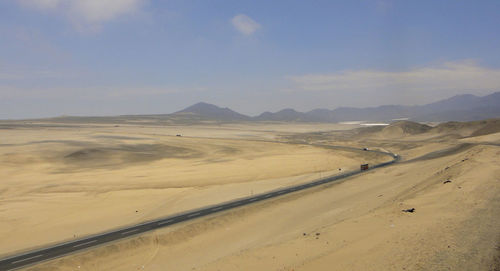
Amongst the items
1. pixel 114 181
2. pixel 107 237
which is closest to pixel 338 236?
pixel 107 237

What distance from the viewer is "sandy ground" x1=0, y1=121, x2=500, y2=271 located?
20.8 metres

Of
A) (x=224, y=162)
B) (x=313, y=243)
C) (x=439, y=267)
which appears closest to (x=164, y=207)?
(x=313, y=243)

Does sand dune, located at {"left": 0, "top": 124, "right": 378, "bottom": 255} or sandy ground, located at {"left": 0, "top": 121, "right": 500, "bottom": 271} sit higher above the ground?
sandy ground, located at {"left": 0, "top": 121, "right": 500, "bottom": 271}

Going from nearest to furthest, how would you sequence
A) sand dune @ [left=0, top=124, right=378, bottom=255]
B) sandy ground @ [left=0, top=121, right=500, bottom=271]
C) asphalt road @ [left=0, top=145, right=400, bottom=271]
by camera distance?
sandy ground @ [left=0, top=121, right=500, bottom=271] < asphalt road @ [left=0, top=145, right=400, bottom=271] < sand dune @ [left=0, top=124, right=378, bottom=255]

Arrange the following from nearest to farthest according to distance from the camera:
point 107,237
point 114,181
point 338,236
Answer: point 338,236
point 107,237
point 114,181

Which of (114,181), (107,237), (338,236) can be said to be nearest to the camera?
(338,236)

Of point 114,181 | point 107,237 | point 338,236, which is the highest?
point 338,236

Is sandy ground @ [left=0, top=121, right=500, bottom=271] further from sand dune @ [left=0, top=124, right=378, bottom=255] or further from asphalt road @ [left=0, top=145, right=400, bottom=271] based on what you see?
sand dune @ [left=0, top=124, right=378, bottom=255]

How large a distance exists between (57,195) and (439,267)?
197 ft

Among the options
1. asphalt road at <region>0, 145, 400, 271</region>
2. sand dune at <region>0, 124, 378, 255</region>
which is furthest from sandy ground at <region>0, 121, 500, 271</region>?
sand dune at <region>0, 124, 378, 255</region>

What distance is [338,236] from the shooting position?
27.0 m

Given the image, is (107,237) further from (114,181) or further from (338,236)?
(114,181)

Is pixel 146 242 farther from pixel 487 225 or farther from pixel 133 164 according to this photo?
pixel 133 164

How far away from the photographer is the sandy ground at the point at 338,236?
20.8 meters
